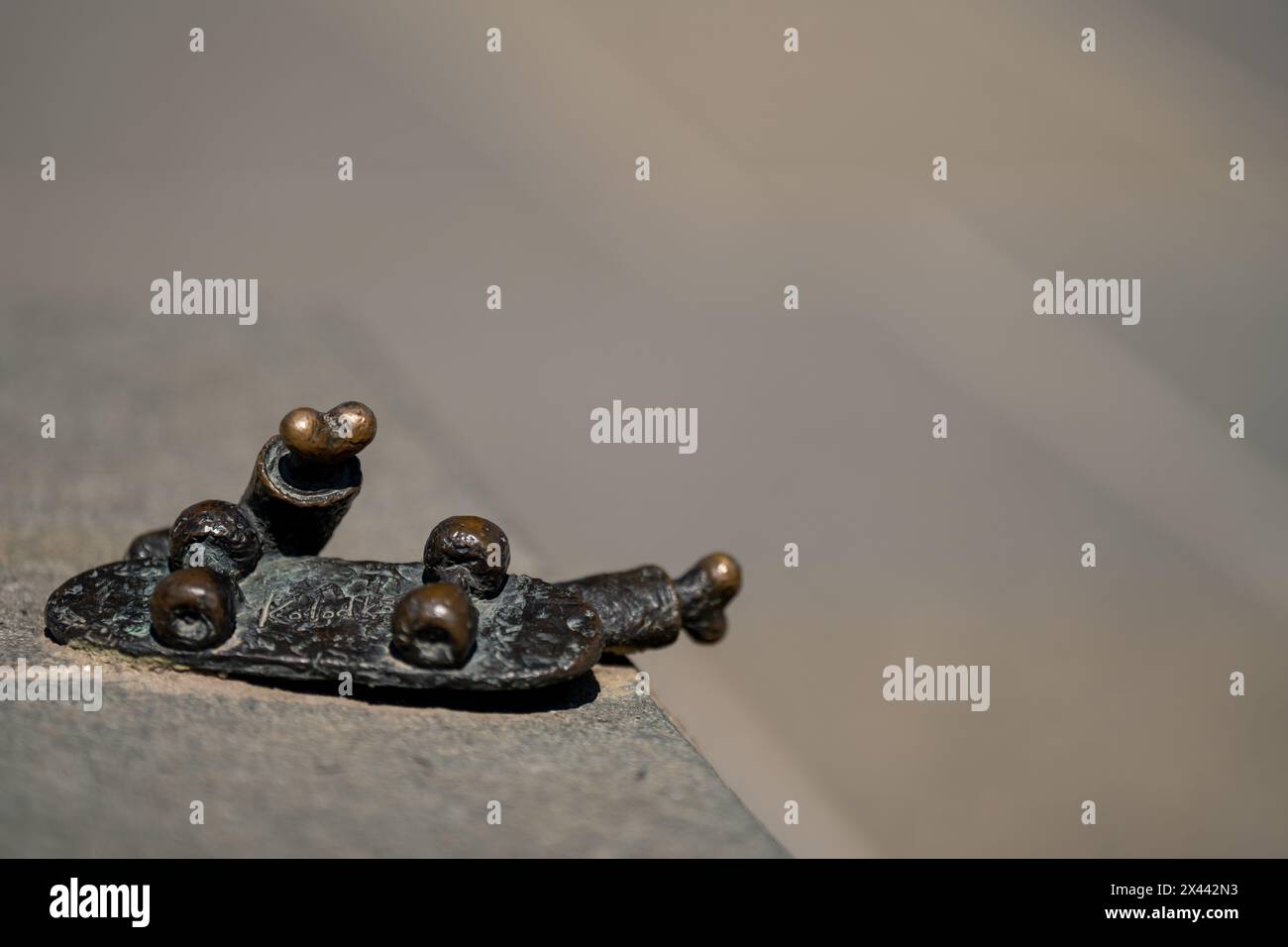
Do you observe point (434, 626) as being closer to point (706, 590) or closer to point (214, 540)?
point (214, 540)

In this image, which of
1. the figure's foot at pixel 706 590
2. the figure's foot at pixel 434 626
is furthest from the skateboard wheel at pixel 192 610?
the figure's foot at pixel 706 590

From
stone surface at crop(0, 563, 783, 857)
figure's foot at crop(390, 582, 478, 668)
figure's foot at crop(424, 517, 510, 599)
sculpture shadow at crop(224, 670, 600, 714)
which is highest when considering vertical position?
figure's foot at crop(424, 517, 510, 599)

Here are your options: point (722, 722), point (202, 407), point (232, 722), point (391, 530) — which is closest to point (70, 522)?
point (391, 530)

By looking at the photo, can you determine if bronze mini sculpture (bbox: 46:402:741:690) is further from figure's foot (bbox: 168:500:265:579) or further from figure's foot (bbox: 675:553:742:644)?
figure's foot (bbox: 675:553:742:644)

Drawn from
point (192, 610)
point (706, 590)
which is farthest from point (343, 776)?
point (706, 590)

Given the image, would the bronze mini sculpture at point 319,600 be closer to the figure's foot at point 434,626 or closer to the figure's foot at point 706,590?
the figure's foot at point 434,626

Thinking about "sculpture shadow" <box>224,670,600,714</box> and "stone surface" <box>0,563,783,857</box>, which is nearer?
"stone surface" <box>0,563,783,857</box>

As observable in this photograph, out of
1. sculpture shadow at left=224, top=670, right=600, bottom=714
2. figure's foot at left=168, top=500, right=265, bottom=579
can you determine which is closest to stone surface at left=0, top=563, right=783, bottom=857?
sculpture shadow at left=224, top=670, right=600, bottom=714

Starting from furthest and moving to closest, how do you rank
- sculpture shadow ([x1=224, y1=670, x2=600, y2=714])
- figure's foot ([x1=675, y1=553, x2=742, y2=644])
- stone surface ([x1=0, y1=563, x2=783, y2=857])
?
figure's foot ([x1=675, y1=553, x2=742, y2=644]) → sculpture shadow ([x1=224, y1=670, x2=600, y2=714]) → stone surface ([x1=0, y1=563, x2=783, y2=857])
